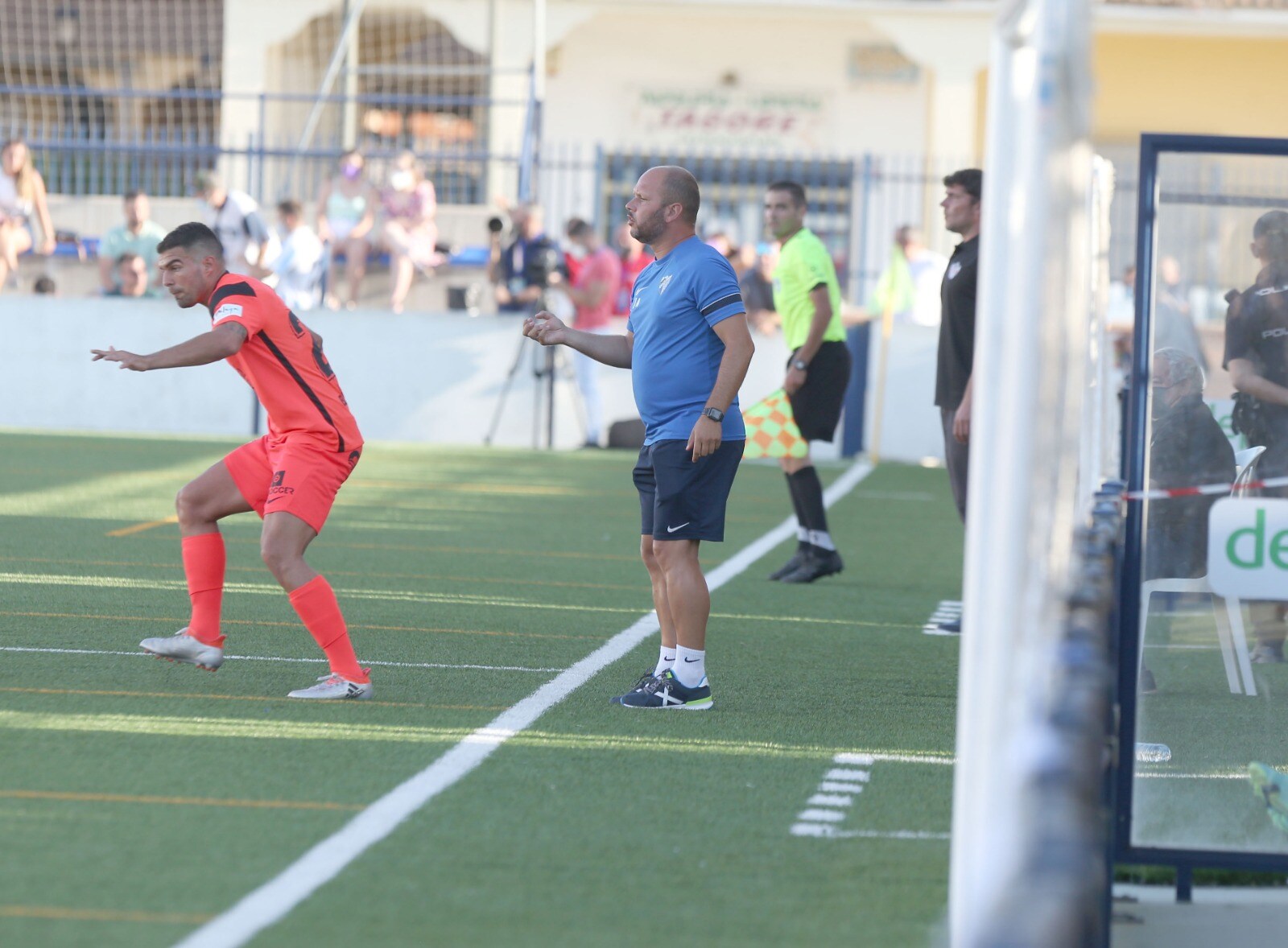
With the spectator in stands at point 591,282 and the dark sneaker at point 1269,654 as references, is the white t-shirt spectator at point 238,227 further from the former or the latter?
the dark sneaker at point 1269,654

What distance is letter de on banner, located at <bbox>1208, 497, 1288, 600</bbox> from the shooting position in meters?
4.59

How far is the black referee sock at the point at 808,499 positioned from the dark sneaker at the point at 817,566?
0.41 ft

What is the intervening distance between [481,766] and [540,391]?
13410 millimetres

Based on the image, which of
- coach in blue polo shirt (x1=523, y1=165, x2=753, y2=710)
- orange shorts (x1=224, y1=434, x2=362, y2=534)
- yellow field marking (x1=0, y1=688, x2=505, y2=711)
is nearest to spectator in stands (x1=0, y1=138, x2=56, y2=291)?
orange shorts (x1=224, y1=434, x2=362, y2=534)

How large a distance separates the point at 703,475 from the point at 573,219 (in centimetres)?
1289

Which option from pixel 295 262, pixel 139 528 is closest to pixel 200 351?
pixel 139 528

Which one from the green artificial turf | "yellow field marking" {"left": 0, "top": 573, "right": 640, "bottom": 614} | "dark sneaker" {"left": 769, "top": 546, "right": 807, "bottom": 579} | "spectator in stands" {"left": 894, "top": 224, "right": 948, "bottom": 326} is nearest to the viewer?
the green artificial turf

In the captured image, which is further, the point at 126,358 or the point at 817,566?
the point at 817,566

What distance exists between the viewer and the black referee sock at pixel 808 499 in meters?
10.1

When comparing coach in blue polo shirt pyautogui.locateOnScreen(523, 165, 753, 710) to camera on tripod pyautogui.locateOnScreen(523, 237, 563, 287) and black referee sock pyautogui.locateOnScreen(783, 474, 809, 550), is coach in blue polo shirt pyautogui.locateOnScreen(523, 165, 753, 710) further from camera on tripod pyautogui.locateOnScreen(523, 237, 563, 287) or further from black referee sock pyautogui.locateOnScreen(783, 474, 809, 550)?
camera on tripod pyautogui.locateOnScreen(523, 237, 563, 287)

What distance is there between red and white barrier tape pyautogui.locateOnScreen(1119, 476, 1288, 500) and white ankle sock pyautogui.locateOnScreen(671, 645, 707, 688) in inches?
84.3

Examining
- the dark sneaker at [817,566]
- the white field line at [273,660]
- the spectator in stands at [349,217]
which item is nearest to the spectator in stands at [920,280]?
the spectator in stands at [349,217]

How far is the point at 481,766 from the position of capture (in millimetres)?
5523

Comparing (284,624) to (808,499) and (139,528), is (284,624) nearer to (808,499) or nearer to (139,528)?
(808,499)
